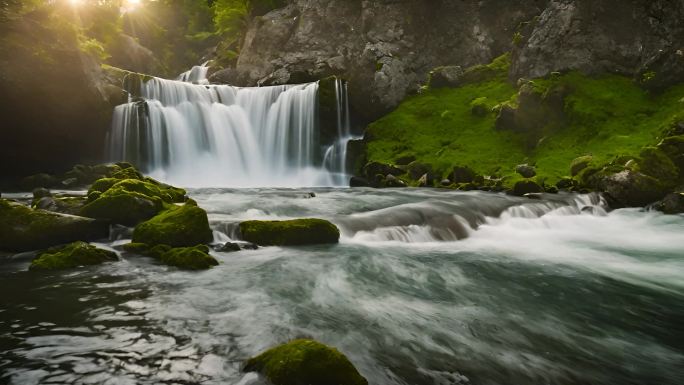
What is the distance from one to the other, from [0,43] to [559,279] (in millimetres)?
23111

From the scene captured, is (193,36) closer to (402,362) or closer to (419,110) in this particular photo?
(419,110)

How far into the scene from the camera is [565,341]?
20.4 feet

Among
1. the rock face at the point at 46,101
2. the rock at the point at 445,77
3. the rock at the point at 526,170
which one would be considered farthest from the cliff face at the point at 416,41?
the rock face at the point at 46,101

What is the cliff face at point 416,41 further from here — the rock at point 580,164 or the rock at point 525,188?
the rock at point 525,188

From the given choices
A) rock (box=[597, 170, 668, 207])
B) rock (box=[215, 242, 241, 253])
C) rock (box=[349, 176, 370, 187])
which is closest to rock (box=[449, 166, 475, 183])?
rock (box=[349, 176, 370, 187])

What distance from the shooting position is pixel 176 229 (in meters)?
10.2

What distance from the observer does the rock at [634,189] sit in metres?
18.2

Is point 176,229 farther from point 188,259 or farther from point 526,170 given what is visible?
point 526,170

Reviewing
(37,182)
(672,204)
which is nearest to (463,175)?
(672,204)

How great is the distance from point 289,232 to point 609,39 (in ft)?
96.8

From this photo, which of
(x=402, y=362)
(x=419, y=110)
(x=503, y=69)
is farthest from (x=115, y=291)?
(x=503, y=69)

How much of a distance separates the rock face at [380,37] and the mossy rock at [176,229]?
28.9m

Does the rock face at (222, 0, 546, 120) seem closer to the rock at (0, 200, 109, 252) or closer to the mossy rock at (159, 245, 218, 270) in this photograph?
the rock at (0, 200, 109, 252)

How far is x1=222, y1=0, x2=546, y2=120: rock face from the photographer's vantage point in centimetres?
3919
